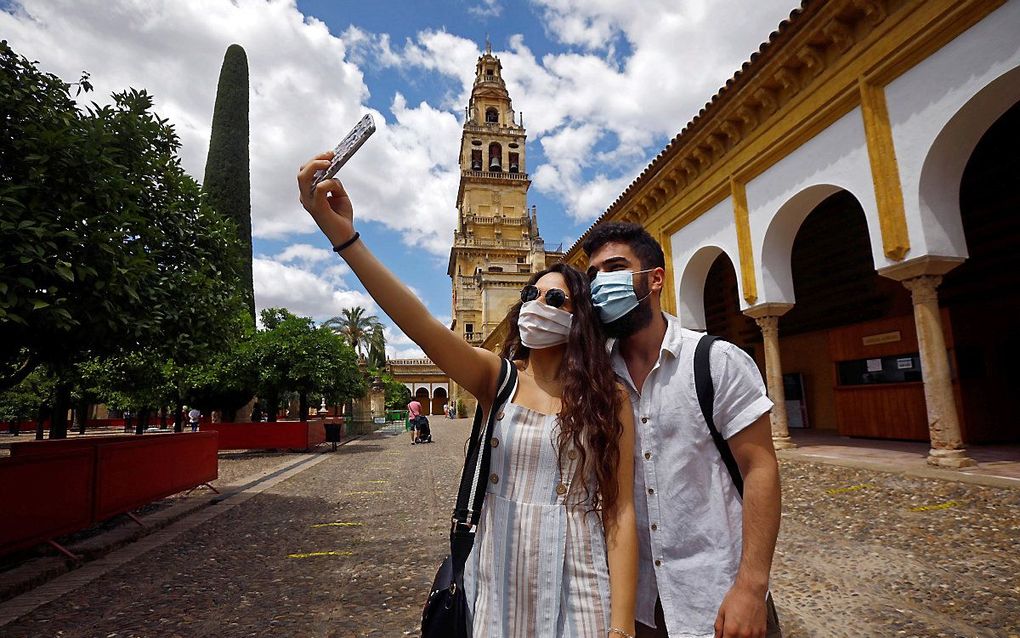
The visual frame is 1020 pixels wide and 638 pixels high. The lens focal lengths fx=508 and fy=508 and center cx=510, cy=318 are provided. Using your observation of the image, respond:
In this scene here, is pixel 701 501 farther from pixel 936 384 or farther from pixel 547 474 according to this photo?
pixel 936 384

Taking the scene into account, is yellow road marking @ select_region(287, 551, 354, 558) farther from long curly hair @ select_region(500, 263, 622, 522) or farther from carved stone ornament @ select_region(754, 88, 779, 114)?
carved stone ornament @ select_region(754, 88, 779, 114)

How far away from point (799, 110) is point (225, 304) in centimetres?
1069

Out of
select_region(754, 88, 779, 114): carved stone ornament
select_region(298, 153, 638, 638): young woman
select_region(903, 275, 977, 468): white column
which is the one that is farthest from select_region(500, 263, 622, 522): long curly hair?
select_region(754, 88, 779, 114): carved stone ornament

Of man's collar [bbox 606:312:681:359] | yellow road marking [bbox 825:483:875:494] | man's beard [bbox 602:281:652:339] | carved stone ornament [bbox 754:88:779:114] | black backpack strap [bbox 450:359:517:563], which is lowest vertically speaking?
yellow road marking [bbox 825:483:875:494]

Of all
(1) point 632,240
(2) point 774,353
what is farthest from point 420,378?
(1) point 632,240

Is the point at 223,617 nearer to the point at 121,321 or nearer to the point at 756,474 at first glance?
the point at 121,321

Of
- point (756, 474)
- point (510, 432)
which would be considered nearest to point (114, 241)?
point (510, 432)

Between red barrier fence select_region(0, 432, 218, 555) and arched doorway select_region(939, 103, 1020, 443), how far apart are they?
14.6m

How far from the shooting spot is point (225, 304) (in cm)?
791

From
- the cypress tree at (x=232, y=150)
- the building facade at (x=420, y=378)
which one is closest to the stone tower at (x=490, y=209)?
the building facade at (x=420, y=378)

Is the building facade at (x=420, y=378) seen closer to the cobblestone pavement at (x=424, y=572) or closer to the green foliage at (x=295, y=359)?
the green foliage at (x=295, y=359)

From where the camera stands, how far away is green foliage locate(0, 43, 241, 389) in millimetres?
4598

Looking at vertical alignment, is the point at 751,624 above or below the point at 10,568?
above

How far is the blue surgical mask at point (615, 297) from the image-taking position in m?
1.88
